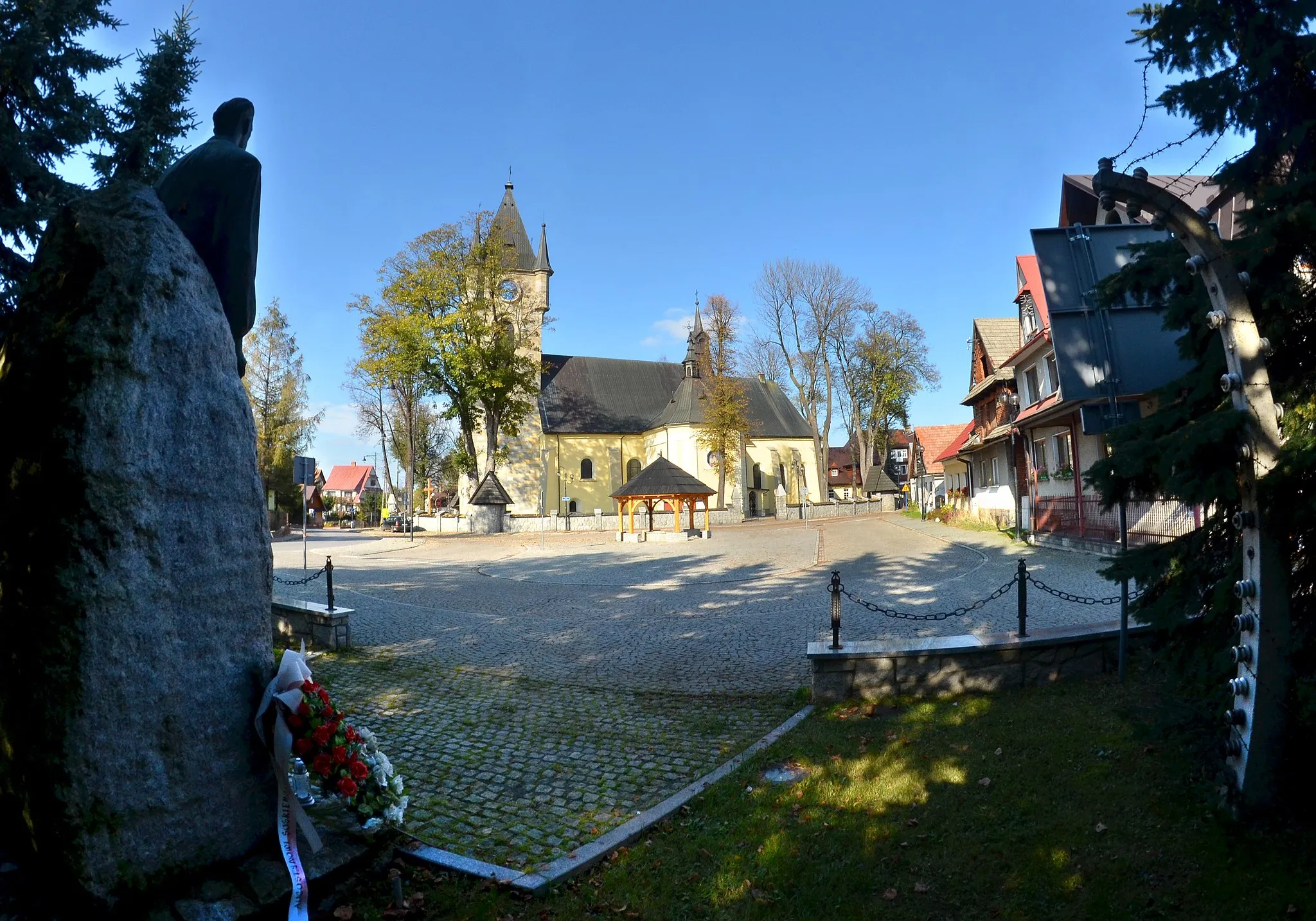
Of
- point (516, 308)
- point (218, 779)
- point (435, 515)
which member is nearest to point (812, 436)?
point (516, 308)

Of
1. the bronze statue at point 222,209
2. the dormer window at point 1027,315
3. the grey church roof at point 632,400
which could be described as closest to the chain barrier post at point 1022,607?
the bronze statue at point 222,209

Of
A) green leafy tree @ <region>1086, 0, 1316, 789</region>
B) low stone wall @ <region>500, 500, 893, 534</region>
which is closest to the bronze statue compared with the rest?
green leafy tree @ <region>1086, 0, 1316, 789</region>

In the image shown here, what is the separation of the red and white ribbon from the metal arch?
4.30 metres

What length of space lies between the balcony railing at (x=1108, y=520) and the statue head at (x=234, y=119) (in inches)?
452

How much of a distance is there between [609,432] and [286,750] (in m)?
50.2

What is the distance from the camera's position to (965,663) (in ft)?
20.7

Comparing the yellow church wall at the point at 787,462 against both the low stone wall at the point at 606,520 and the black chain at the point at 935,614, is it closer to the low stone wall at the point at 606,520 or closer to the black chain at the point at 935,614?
the low stone wall at the point at 606,520

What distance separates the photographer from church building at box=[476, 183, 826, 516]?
50.0 metres

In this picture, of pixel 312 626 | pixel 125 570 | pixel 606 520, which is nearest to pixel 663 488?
pixel 606 520

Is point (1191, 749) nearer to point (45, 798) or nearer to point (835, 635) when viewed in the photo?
point (835, 635)

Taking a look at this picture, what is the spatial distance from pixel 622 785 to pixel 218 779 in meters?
2.60

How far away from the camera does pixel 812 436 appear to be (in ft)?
174

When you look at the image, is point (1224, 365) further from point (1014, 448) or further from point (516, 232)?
point (516, 232)

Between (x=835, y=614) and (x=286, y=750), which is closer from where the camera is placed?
(x=286, y=750)
